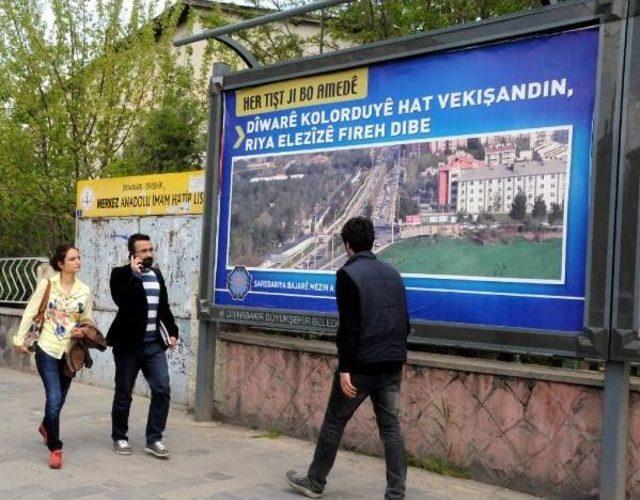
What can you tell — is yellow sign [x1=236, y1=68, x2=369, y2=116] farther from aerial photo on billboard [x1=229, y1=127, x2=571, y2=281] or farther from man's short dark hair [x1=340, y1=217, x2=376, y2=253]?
man's short dark hair [x1=340, y1=217, x2=376, y2=253]

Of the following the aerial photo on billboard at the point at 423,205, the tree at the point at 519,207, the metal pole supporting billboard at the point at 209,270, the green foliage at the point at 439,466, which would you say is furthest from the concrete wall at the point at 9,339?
the tree at the point at 519,207

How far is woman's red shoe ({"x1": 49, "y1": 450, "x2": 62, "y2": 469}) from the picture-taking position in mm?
5820

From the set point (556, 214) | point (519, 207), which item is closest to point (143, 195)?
point (519, 207)

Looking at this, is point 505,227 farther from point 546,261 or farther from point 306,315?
point 306,315

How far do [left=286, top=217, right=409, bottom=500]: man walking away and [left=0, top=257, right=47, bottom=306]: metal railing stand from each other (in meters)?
7.13

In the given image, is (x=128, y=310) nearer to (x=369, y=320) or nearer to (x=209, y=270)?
(x=209, y=270)

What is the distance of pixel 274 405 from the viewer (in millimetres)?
7070

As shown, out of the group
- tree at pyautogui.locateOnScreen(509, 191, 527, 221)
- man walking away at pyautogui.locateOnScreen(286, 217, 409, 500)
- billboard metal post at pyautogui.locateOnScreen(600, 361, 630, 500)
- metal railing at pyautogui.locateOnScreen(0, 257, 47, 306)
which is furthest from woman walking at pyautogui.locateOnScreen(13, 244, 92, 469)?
metal railing at pyautogui.locateOnScreen(0, 257, 47, 306)

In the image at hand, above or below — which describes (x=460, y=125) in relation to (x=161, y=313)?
above

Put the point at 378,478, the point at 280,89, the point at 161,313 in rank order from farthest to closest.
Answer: the point at 280,89, the point at 161,313, the point at 378,478

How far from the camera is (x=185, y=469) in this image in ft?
19.3

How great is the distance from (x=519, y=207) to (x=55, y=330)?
3.46 metres

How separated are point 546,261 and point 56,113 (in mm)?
9235

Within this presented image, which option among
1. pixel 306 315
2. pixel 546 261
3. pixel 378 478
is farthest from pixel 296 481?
pixel 546 261
